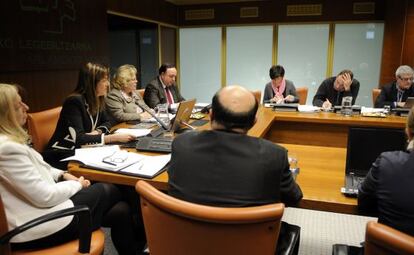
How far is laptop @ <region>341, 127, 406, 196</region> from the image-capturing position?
4.95 ft

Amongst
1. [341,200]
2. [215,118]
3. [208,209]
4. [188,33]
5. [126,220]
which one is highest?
[188,33]

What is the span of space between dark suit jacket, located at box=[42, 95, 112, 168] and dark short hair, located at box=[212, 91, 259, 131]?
3.60 feet

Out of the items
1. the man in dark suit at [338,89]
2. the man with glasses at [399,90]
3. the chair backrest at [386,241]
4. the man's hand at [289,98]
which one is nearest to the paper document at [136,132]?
the chair backrest at [386,241]

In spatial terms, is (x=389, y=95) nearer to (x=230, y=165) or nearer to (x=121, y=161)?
(x=121, y=161)

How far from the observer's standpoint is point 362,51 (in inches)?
233

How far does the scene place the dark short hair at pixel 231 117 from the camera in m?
1.15

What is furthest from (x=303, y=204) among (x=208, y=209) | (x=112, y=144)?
(x=112, y=144)

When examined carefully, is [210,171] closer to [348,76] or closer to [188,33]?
[348,76]

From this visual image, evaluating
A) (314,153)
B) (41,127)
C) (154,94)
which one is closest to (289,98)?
(154,94)

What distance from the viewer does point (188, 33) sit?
679cm

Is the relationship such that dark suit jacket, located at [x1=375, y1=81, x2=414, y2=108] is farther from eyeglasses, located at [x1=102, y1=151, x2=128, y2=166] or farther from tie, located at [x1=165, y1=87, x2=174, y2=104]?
eyeglasses, located at [x1=102, y1=151, x2=128, y2=166]

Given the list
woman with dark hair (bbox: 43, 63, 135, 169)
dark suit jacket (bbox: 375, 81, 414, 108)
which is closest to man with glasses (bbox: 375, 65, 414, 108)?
dark suit jacket (bbox: 375, 81, 414, 108)

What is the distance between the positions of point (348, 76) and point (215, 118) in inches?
116

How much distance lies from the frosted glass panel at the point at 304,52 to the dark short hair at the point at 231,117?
214 inches
